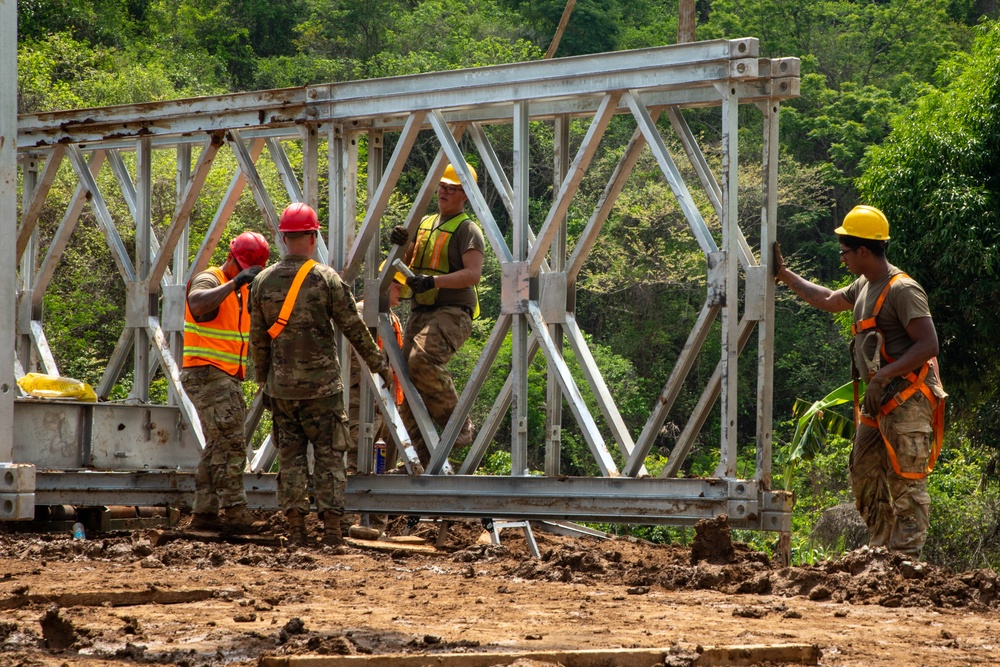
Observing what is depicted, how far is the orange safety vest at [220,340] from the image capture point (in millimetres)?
9438

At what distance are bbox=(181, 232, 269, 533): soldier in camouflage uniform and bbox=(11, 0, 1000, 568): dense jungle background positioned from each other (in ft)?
32.4

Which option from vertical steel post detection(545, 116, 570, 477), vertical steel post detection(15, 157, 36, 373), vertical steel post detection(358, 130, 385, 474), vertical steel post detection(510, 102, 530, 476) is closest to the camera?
vertical steel post detection(510, 102, 530, 476)

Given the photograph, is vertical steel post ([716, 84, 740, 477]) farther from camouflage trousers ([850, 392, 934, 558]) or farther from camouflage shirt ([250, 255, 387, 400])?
camouflage shirt ([250, 255, 387, 400])

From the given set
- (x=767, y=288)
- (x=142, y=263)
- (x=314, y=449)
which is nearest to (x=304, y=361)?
(x=314, y=449)

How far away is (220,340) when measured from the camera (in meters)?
9.47

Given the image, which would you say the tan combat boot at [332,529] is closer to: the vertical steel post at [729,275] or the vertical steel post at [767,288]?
the vertical steel post at [729,275]

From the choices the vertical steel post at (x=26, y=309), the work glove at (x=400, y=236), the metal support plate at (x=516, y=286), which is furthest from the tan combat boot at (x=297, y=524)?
the vertical steel post at (x=26, y=309)

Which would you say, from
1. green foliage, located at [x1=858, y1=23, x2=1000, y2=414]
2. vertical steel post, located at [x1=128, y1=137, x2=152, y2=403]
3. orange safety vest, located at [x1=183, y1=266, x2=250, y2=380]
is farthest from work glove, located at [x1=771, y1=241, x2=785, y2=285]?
green foliage, located at [x1=858, y1=23, x2=1000, y2=414]

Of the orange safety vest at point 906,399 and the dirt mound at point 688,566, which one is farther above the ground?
the orange safety vest at point 906,399

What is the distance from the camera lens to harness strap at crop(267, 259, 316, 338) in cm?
877

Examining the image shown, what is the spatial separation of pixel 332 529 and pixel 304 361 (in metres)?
1.09

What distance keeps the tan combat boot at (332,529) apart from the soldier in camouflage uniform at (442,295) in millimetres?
1276

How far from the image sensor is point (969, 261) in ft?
53.1

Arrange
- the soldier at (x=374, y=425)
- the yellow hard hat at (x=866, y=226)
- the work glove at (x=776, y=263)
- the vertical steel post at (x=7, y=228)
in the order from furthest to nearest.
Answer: the soldier at (x=374, y=425) → the work glove at (x=776, y=263) → the yellow hard hat at (x=866, y=226) → the vertical steel post at (x=7, y=228)
